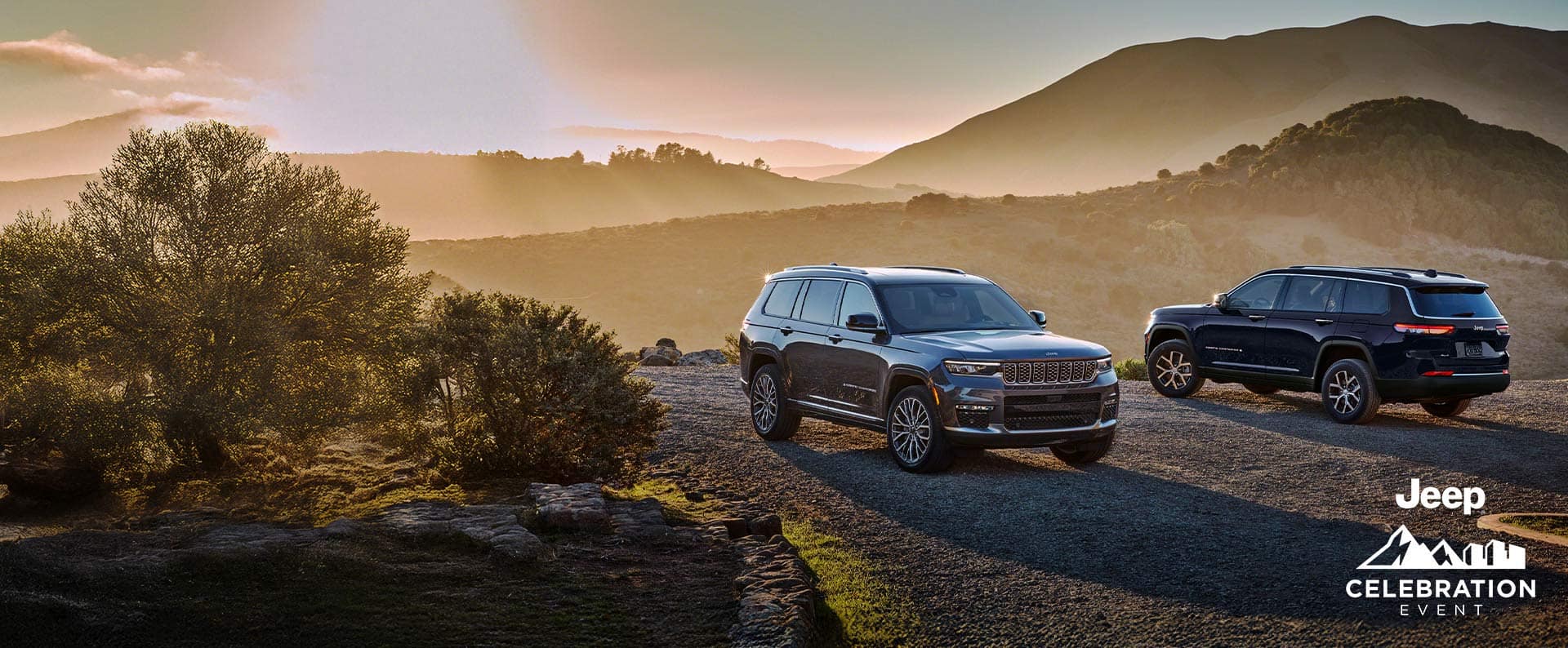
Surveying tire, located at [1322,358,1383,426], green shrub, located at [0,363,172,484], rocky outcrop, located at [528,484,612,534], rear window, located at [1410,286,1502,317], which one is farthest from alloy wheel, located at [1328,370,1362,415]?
green shrub, located at [0,363,172,484]

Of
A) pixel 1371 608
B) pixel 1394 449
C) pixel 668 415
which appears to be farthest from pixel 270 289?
pixel 1394 449

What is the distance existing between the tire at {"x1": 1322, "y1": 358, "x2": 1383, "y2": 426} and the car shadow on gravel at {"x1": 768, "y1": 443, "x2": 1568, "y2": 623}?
14.9 feet

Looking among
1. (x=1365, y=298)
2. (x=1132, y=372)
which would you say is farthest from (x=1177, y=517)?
(x=1132, y=372)

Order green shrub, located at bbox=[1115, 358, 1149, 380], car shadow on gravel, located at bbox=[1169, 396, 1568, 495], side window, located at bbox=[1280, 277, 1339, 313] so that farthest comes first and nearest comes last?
1. green shrub, located at bbox=[1115, 358, 1149, 380]
2. side window, located at bbox=[1280, 277, 1339, 313]
3. car shadow on gravel, located at bbox=[1169, 396, 1568, 495]

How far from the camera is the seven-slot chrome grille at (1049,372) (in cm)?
932

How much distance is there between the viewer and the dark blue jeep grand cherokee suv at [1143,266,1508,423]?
12242 mm

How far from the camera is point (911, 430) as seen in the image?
32.2 feet

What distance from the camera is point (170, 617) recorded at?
5363 mm

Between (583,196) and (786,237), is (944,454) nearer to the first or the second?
(786,237)

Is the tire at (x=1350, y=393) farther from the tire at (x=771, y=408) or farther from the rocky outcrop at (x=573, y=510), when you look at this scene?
the rocky outcrop at (x=573, y=510)

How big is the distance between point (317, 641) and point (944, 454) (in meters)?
5.75

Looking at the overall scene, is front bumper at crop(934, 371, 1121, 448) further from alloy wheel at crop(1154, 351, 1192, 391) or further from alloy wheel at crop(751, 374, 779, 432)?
alloy wheel at crop(1154, 351, 1192, 391)

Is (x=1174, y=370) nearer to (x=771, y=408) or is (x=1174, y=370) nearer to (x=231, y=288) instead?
(x=771, y=408)

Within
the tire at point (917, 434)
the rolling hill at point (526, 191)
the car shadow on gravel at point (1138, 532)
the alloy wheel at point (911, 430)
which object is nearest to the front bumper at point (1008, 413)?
the tire at point (917, 434)
